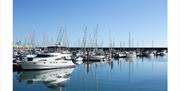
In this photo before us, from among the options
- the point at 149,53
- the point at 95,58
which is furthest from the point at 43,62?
the point at 149,53

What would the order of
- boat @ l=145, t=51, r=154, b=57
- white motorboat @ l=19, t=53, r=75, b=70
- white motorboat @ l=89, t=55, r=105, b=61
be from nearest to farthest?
white motorboat @ l=19, t=53, r=75, b=70 < white motorboat @ l=89, t=55, r=105, b=61 < boat @ l=145, t=51, r=154, b=57

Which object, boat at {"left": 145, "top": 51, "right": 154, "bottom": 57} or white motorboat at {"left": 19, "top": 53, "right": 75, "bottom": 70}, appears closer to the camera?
white motorboat at {"left": 19, "top": 53, "right": 75, "bottom": 70}

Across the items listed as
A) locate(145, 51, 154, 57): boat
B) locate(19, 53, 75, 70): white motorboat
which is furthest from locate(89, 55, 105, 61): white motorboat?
locate(145, 51, 154, 57): boat

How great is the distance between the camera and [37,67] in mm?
5879

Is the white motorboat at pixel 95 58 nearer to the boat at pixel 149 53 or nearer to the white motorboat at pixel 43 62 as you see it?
the white motorboat at pixel 43 62

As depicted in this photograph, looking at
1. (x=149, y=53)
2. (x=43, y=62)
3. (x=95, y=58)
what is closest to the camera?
(x=43, y=62)

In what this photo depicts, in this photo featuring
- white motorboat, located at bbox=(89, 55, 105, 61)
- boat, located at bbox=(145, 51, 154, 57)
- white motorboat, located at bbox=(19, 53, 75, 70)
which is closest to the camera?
white motorboat, located at bbox=(19, 53, 75, 70)

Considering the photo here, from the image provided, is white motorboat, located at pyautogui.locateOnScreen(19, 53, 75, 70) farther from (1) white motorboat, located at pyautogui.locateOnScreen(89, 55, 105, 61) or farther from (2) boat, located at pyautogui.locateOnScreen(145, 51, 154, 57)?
(2) boat, located at pyautogui.locateOnScreen(145, 51, 154, 57)

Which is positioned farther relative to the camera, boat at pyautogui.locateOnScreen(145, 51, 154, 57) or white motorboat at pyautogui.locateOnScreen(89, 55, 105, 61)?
boat at pyautogui.locateOnScreen(145, 51, 154, 57)

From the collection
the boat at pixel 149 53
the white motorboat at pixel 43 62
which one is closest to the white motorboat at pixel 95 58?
the white motorboat at pixel 43 62

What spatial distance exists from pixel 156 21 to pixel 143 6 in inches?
7.9

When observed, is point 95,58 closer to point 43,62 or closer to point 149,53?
point 43,62

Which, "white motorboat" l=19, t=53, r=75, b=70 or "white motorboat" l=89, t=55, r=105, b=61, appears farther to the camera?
"white motorboat" l=89, t=55, r=105, b=61
